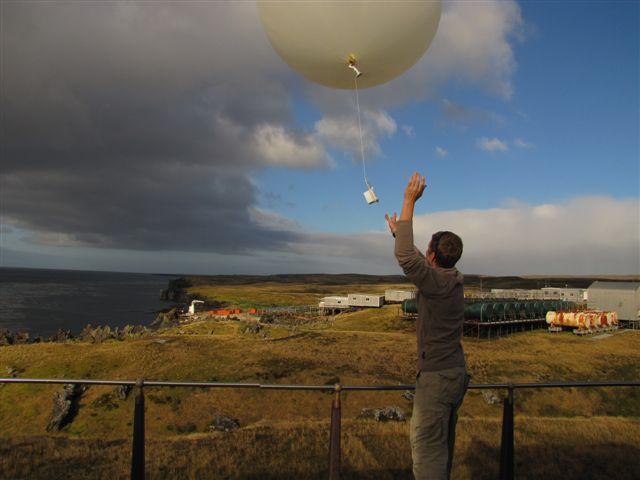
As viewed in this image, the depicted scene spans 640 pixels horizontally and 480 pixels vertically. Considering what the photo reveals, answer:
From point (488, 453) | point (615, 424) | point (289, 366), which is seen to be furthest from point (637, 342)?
point (488, 453)

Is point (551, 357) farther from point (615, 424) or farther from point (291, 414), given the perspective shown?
point (615, 424)

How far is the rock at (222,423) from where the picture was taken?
2311 centimetres

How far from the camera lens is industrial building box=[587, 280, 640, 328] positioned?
54188 mm

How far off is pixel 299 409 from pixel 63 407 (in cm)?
1449

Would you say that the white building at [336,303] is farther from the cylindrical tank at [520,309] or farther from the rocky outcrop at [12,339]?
the rocky outcrop at [12,339]

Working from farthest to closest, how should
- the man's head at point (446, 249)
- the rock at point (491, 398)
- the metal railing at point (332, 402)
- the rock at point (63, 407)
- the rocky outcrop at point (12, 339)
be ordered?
the rocky outcrop at point (12, 339), the rock at point (63, 407), the rock at point (491, 398), the metal railing at point (332, 402), the man's head at point (446, 249)

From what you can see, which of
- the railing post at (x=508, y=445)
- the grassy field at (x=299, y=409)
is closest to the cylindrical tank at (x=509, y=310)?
the grassy field at (x=299, y=409)

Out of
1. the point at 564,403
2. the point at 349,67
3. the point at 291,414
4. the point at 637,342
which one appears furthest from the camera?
the point at 637,342

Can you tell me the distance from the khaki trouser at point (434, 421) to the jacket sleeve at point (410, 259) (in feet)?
2.94

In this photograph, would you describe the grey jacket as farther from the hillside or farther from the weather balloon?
the hillside

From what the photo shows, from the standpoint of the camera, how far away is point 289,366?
110 feet

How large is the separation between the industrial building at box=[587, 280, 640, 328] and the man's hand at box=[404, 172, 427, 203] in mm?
61636

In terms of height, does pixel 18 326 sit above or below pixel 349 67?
below

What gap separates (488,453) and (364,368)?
87.7 feet
